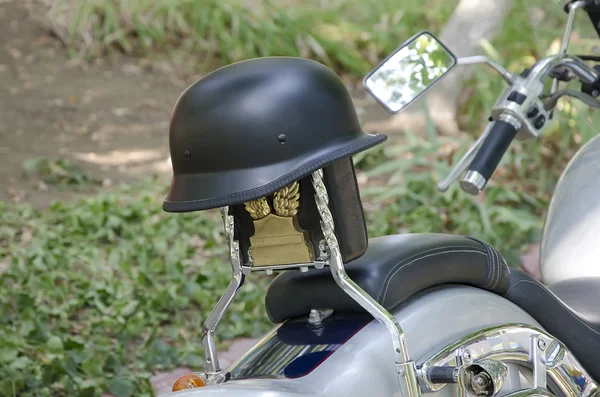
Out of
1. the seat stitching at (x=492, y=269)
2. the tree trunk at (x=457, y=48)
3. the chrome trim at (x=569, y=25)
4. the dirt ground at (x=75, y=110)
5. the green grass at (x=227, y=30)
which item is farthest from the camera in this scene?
the green grass at (x=227, y=30)

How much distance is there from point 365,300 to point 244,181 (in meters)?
0.28

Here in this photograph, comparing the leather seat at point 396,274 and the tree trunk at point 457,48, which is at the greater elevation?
the leather seat at point 396,274

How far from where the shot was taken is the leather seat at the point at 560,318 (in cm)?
168

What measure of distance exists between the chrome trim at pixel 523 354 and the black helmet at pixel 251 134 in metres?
0.39

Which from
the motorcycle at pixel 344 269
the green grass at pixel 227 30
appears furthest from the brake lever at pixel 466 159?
the green grass at pixel 227 30

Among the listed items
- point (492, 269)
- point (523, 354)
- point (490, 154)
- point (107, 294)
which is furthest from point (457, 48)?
point (523, 354)

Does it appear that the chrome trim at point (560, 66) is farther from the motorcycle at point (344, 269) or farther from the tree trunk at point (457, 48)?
the tree trunk at point (457, 48)

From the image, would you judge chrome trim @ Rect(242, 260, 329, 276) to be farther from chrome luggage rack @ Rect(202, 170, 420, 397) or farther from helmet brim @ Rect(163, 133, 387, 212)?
helmet brim @ Rect(163, 133, 387, 212)

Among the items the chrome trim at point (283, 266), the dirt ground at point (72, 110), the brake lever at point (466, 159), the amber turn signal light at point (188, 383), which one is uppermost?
the brake lever at point (466, 159)

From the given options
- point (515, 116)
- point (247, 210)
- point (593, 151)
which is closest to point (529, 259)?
point (593, 151)

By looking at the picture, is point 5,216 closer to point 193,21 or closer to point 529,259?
point 529,259

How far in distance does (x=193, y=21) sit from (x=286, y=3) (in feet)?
3.22

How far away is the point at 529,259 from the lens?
3.78 m

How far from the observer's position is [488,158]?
165 cm
